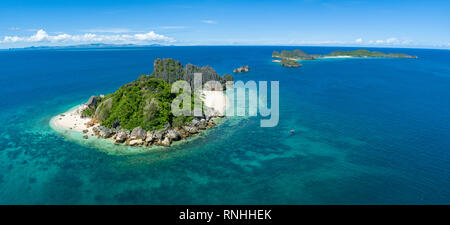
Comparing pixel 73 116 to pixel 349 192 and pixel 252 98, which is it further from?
pixel 349 192

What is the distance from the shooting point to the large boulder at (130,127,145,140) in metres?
46.1

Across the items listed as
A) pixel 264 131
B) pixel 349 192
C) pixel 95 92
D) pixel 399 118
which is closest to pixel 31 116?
pixel 95 92

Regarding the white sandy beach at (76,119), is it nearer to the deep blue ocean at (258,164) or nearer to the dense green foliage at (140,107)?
the deep blue ocean at (258,164)

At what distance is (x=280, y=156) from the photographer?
4219 centimetres

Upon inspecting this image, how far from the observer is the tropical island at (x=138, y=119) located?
46688 mm

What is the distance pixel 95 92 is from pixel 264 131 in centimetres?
7037

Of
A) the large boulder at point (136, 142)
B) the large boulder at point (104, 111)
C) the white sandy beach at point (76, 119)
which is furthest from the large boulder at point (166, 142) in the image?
the white sandy beach at point (76, 119)

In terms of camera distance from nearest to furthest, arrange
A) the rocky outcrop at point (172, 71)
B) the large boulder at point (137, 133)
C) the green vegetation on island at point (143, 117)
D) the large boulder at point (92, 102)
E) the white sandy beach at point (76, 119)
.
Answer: the large boulder at point (137, 133) < the green vegetation on island at point (143, 117) < the white sandy beach at point (76, 119) < the large boulder at point (92, 102) < the rocky outcrop at point (172, 71)

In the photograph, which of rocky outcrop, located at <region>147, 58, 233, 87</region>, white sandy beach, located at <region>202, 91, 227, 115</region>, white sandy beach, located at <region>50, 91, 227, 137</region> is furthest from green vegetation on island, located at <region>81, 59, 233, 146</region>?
rocky outcrop, located at <region>147, 58, 233, 87</region>

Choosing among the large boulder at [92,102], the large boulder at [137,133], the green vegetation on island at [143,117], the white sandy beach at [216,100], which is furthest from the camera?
the white sandy beach at [216,100]

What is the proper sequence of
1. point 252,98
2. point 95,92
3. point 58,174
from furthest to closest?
1. point 95,92
2. point 252,98
3. point 58,174

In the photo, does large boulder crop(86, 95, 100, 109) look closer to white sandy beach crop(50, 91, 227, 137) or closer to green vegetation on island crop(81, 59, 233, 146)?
green vegetation on island crop(81, 59, 233, 146)

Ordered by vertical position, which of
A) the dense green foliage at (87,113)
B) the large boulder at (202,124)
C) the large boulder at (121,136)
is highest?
the dense green foliage at (87,113)

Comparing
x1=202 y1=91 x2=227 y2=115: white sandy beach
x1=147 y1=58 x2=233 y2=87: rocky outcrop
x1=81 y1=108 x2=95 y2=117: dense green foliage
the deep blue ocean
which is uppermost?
x1=147 y1=58 x2=233 y2=87: rocky outcrop
